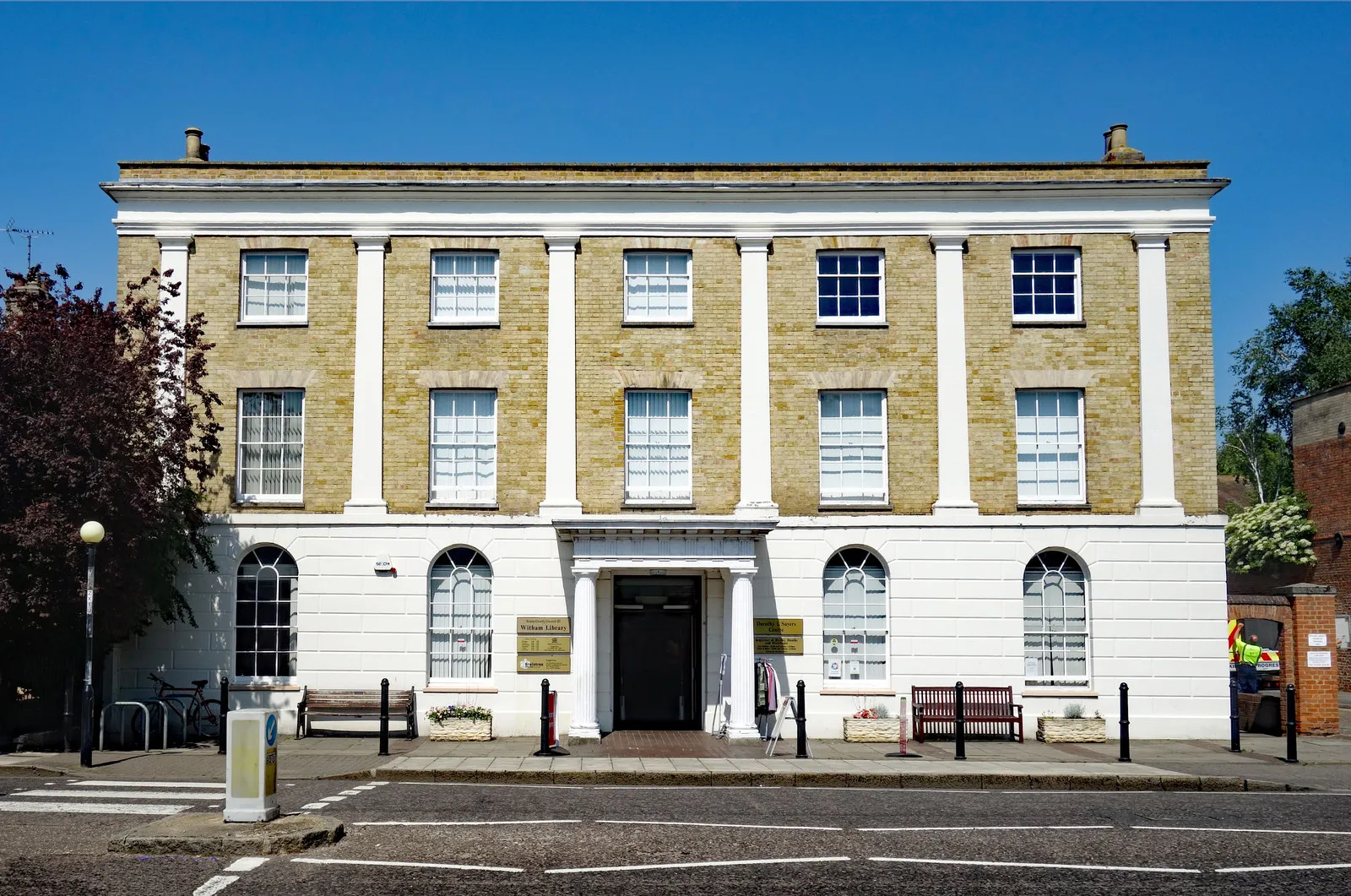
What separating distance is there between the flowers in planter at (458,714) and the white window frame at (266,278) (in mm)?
7338

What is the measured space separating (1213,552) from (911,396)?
598 cm

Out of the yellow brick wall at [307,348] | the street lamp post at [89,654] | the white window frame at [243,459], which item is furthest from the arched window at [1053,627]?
the street lamp post at [89,654]

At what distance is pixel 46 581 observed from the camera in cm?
1855

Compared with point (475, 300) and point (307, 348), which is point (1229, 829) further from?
point (307, 348)

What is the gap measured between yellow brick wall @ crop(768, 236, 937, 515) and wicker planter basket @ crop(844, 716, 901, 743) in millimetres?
3706

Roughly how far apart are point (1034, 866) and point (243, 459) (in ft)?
53.0

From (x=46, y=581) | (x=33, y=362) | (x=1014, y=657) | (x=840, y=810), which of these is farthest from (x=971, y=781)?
(x=33, y=362)

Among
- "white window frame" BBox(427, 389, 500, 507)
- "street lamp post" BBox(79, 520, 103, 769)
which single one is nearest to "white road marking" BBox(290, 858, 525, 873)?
"street lamp post" BBox(79, 520, 103, 769)

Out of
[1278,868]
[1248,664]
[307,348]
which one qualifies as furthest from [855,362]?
[1248,664]

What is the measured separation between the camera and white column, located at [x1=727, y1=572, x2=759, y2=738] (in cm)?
2055

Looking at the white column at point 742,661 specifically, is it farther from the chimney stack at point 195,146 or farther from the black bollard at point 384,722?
the chimney stack at point 195,146

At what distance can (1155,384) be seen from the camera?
72.9 ft

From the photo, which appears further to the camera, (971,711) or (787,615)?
(787,615)

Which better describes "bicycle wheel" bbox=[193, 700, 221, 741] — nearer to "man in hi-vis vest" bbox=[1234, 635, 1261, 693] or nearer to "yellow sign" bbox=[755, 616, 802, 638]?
"yellow sign" bbox=[755, 616, 802, 638]
